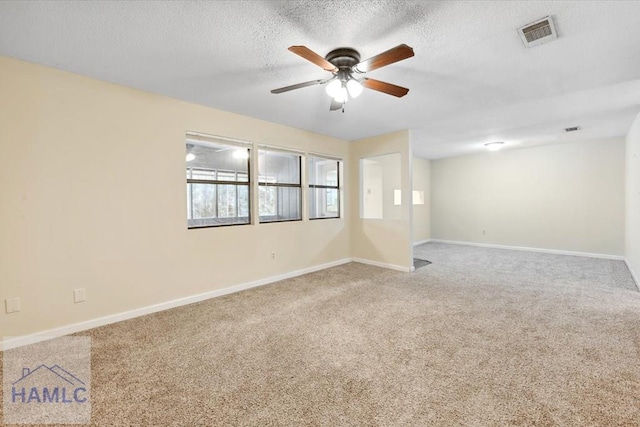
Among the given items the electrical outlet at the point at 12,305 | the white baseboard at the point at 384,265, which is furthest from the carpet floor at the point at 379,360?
the white baseboard at the point at 384,265

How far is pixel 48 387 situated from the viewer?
1888mm

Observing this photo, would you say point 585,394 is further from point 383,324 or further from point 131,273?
point 131,273

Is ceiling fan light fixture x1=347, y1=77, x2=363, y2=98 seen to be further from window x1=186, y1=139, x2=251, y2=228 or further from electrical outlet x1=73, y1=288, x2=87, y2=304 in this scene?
electrical outlet x1=73, y1=288, x2=87, y2=304

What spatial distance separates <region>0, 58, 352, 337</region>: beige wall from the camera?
2.45m

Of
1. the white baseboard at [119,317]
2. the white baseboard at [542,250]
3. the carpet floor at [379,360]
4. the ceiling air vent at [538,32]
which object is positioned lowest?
the carpet floor at [379,360]

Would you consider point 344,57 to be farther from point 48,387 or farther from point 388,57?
point 48,387

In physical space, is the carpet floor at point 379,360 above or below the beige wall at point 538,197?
below

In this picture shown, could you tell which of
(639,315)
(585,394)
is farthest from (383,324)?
(639,315)

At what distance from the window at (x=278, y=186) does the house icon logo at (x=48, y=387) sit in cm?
266

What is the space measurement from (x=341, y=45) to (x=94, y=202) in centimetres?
280

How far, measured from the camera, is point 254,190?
4.09 meters

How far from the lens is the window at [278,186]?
4301mm

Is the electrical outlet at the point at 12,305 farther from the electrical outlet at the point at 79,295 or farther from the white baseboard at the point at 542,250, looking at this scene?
the white baseboard at the point at 542,250

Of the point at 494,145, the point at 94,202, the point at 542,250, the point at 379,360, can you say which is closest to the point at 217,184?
the point at 94,202
